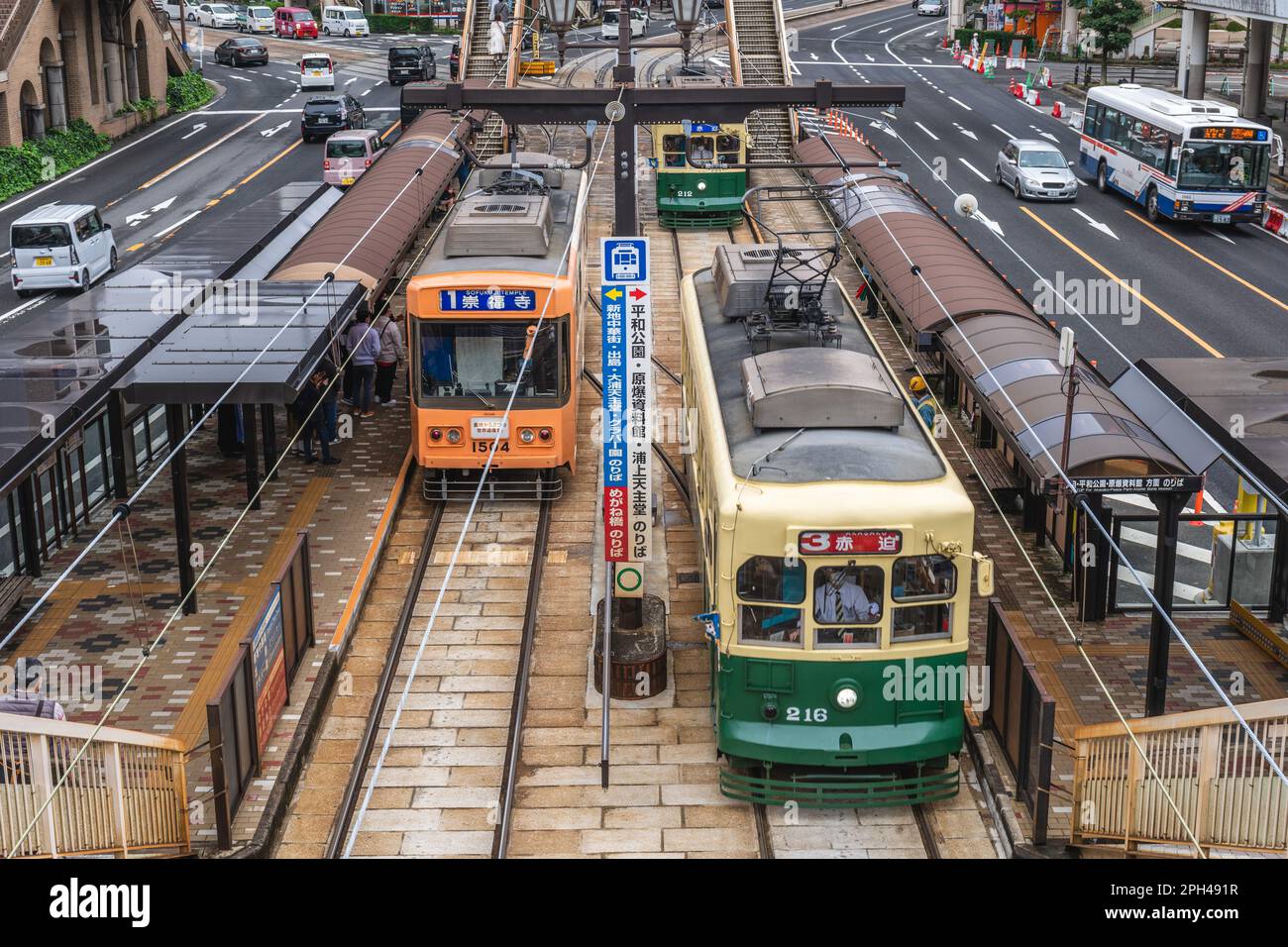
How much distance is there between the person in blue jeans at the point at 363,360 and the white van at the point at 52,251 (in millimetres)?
14589

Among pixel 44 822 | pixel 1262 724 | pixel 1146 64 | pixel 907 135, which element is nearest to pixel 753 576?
pixel 1262 724

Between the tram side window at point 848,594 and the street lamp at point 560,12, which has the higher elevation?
the street lamp at point 560,12

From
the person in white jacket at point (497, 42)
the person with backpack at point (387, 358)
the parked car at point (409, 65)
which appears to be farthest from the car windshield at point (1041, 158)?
the parked car at point (409, 65)

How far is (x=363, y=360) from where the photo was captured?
950 inches

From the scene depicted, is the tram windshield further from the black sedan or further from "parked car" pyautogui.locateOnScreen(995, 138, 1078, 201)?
the black sedan

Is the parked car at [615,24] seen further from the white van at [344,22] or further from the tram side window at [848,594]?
the tram side window at [848,594]

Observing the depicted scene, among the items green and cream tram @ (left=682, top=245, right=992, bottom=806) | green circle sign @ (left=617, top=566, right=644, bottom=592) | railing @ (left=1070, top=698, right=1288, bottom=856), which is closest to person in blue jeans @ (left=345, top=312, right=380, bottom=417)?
green circle sign @ (left=617, top=566, right=644, bottom=592)

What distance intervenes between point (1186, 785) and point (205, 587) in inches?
463

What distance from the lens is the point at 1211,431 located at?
16062 millimetres

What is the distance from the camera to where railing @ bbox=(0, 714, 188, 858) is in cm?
1141

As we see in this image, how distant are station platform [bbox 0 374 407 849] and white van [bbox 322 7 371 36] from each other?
2685 inches

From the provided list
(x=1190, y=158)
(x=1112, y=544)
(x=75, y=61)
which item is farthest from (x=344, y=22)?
(x=1112, y=544)

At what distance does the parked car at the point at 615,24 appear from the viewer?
5765 cm

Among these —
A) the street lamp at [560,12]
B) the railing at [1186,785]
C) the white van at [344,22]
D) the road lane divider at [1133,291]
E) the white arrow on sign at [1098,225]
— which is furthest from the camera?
the white van at [344,22]
